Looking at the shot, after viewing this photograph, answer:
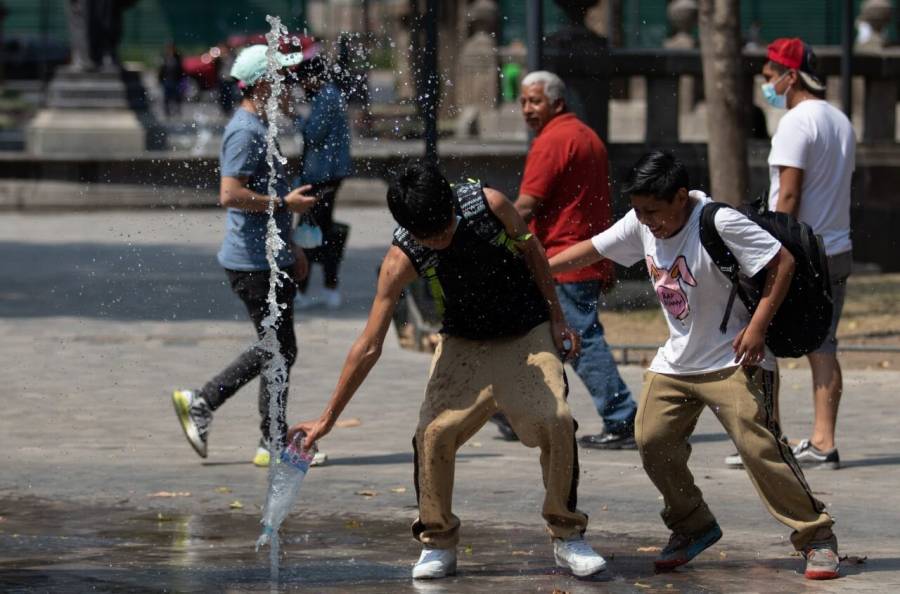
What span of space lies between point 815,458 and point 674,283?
2.41 metres

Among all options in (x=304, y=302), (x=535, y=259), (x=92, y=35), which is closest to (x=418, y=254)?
(x=535, y=259)

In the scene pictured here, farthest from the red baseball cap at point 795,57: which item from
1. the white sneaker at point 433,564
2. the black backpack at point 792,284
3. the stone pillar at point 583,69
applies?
the stone pillar at point 583,69

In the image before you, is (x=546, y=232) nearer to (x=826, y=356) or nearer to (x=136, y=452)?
(x=826, y=356)

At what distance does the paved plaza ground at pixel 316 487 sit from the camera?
6.70m

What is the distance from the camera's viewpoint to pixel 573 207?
892 cm

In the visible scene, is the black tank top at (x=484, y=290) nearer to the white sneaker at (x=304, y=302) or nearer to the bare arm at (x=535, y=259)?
the bare arm at (x=535, y=259)

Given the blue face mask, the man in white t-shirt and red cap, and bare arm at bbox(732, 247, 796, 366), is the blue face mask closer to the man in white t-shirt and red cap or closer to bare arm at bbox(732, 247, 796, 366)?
the man in white t-shirt and red cap

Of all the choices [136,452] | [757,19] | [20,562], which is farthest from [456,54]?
[20,562]

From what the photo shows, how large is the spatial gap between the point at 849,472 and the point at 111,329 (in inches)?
247

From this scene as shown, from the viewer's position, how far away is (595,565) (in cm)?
647

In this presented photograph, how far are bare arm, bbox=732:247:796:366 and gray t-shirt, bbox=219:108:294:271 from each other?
2843 millimetres

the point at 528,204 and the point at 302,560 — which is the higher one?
the point at 528,204

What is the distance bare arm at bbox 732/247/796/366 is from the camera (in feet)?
20.8

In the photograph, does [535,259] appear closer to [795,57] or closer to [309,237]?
[795,57]
